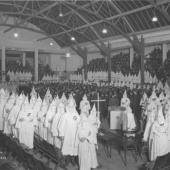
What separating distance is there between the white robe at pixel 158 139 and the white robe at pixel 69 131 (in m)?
2.55

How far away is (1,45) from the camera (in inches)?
1226

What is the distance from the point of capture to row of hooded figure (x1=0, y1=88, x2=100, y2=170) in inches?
328

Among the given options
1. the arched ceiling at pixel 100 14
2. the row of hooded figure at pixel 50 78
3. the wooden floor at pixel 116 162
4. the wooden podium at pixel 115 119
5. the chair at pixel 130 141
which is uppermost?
the arched ceiling at pixel 100 14

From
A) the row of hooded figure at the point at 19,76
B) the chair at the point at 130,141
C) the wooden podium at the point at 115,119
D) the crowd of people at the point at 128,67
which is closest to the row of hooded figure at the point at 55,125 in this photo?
the chair at the point at 130,141

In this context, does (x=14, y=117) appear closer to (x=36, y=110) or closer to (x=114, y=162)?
(x=36, y=110)

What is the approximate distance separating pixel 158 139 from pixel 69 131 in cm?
292

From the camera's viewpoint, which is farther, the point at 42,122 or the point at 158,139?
the point at 42,122

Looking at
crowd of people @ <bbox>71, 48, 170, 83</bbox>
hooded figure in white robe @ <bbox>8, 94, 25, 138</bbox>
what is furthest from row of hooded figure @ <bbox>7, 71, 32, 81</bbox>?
hooded figure in white robe @ <bbox>8, 94, 25, 138</bbox>

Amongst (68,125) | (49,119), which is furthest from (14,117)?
(68,125)

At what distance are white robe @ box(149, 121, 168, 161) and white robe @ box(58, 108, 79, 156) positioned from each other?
8.38ft

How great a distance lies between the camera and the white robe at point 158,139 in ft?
29.0

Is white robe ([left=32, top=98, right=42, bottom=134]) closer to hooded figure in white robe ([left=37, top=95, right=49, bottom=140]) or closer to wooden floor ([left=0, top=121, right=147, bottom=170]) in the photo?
hooded figure in white robe ([left=37, top=95, right=49, bottom=140])

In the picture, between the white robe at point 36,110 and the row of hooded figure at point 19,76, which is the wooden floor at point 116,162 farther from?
the row of hooded figure at point 19,76

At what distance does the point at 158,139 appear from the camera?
8.86 m
